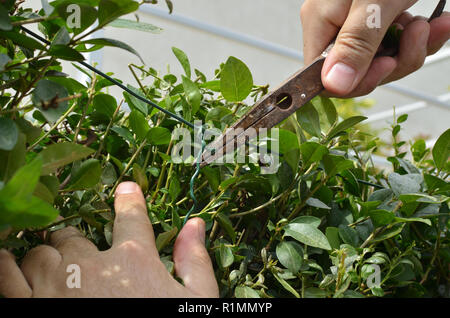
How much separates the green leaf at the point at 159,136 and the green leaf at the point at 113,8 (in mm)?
127

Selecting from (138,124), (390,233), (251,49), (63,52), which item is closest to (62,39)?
(63,52)

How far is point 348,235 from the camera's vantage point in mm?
482

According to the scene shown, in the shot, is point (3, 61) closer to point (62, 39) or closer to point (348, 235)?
point (62, 39)

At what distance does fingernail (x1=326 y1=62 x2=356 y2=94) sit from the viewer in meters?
0.48

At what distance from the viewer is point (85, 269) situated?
337 millimetres

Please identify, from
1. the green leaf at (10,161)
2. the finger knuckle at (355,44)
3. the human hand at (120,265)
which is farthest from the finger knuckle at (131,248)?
the finger knuckle at (355,44)

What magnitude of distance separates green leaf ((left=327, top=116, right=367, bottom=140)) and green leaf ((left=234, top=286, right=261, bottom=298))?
18cm

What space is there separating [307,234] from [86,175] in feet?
0.69

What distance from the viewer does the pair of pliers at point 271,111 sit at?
45 cm

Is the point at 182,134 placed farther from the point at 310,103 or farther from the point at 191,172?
the point at 310,103

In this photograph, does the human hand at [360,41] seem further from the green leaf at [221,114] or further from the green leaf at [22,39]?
the green leaf at [22,39]

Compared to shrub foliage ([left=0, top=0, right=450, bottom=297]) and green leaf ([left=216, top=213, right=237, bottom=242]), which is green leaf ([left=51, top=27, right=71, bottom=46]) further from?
green leaf ([left=216, top=213, right=237, bottom=242])
